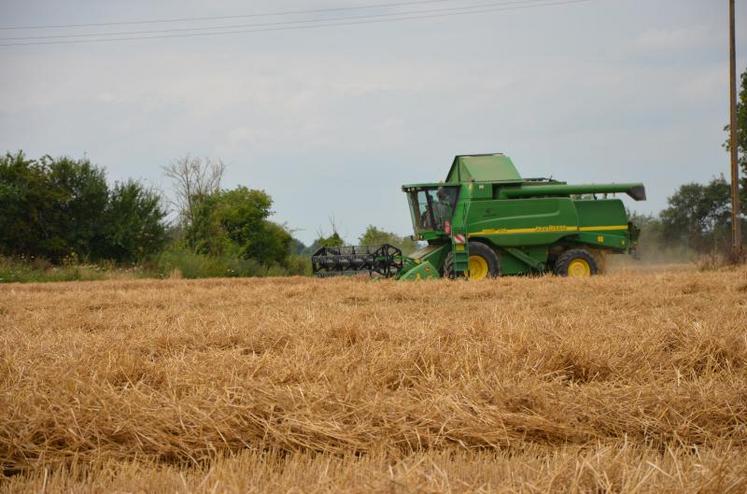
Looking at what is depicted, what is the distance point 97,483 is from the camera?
8.06ft

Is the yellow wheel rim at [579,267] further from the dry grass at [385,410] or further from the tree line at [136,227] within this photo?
the dry grass at [385,410]

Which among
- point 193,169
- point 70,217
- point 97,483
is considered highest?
point 193,169

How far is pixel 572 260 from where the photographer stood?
17.5m

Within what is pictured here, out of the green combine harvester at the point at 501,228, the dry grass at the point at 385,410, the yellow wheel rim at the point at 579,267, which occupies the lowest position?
the dry grass at the point at 385,410

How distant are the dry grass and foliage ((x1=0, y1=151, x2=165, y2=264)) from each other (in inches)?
885

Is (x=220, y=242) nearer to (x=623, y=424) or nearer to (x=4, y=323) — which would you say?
(x=4, y=323)

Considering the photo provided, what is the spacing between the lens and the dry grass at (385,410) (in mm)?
2422

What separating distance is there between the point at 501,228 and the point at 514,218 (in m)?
0.39

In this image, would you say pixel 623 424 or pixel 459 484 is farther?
pixel 623 424

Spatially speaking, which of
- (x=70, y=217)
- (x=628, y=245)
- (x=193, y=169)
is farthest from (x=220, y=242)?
(x=628, y=245)

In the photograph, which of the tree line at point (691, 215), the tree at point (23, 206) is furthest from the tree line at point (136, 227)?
the tree line at point (691, 215)

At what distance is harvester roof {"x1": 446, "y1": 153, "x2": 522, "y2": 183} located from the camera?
60.3 feet

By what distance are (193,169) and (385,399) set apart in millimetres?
40485

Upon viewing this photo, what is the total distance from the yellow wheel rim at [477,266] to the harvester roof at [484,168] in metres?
2.05
